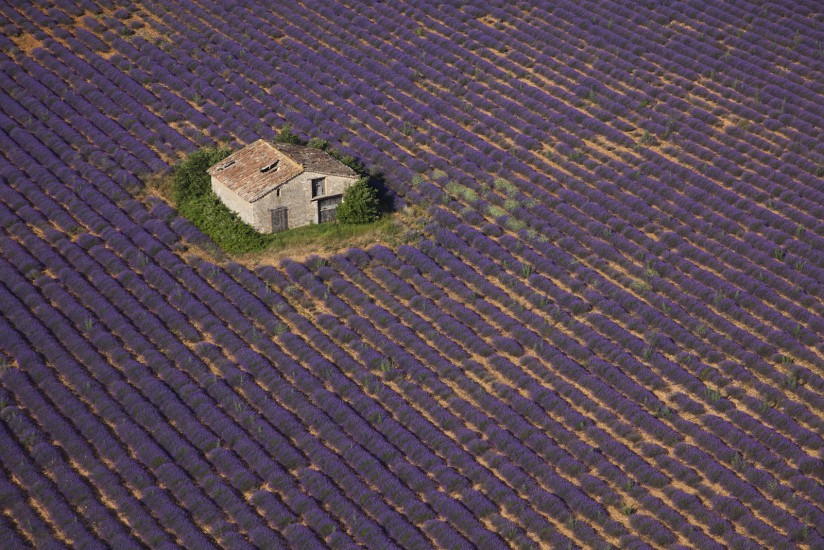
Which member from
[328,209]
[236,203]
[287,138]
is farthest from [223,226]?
[287,138]

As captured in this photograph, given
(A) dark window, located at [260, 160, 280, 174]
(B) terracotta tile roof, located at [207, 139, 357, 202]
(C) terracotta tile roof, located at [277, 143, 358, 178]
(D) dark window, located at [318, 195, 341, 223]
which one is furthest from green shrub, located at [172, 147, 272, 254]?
(C) terracotta tile roof, located at [277, 143, 358, 178]

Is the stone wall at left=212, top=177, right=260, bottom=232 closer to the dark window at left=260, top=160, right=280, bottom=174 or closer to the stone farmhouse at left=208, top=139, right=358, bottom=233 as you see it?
the stone farmhouse at left=208, top=139, right=358, bottom=233

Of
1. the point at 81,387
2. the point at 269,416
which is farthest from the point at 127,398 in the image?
the point at 269,416

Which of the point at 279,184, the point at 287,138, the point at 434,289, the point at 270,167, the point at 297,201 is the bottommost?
the point at 434,289

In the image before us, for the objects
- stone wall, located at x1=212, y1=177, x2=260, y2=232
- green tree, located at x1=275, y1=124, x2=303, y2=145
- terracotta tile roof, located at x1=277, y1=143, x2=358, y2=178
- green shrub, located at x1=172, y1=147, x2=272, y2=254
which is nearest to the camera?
stone wall, located at x1=212, y1=177, x2=260, y2=232

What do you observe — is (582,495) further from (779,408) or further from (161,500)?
(161,500)

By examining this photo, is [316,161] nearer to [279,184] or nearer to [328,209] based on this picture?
[328,209]
